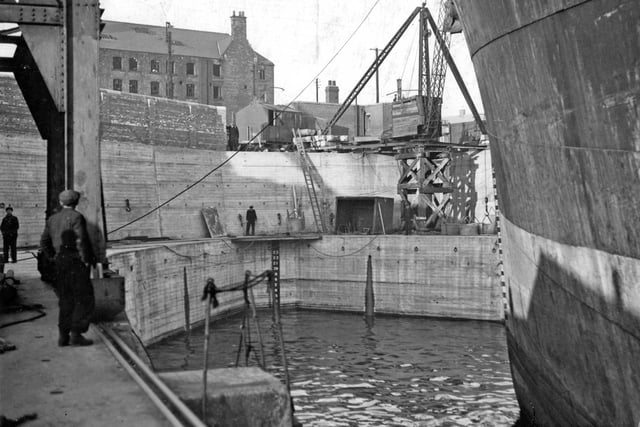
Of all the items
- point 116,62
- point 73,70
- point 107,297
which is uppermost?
point 116,62

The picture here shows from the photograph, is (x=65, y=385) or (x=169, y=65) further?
(x=169, y=65)

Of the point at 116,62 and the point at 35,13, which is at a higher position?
the point at 116,62

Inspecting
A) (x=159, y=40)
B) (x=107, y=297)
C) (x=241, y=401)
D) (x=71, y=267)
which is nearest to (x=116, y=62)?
(x=159, y=40)

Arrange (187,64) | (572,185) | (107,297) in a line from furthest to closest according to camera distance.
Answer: (187,64) → (107,297) → (572,185)

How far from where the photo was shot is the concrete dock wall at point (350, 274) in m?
27.2

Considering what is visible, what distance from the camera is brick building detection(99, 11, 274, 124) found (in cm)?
6731

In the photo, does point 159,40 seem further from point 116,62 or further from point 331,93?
point 331,93

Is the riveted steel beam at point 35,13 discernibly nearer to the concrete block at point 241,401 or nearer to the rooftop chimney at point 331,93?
the concrete block at point 241,401

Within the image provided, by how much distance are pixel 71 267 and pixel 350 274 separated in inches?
1004

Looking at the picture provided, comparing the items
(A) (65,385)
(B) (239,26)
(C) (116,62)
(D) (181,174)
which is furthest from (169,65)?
(A) (65,385)

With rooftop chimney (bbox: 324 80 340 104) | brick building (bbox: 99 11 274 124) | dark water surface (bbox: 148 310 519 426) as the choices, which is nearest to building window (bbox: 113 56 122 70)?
brick building (bbox: 99 11 274 124)

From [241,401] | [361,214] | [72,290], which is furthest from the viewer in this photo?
[361,214]

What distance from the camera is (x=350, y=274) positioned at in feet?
109

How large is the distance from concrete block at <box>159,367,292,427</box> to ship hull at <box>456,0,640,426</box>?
14.0 feet
